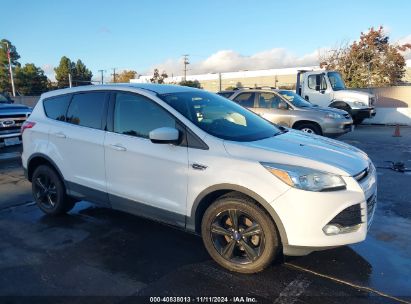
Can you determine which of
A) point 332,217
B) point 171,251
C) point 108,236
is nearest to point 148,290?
point 171,251

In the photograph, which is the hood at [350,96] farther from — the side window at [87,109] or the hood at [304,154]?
the side window at [87,109]

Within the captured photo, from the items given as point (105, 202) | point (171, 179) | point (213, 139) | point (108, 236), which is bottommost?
point (108, 236)

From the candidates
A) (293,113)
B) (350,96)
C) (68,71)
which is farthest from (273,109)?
(68,71)

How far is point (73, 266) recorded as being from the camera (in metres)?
3.91

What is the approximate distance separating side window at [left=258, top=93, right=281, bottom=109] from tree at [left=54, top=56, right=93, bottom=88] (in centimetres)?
6790

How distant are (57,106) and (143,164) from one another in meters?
1.92

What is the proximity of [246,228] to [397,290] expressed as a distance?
4.49 feet

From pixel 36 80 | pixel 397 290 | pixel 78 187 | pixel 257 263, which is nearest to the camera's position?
pixel 397 290

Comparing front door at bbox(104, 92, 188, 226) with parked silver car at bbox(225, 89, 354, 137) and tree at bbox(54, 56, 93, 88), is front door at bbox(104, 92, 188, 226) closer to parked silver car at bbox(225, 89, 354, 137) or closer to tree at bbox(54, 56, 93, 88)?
parked silver car at bbox(225, 89, 354, 137)

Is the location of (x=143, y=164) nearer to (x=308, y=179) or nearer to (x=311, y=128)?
(x=308, y=179)

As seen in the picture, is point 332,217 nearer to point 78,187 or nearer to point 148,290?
point 148,290

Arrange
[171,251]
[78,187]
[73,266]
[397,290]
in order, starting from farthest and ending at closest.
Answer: [78,187] < [171,251] < [73,266] < [397,290]

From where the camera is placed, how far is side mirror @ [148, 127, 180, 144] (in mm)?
3846

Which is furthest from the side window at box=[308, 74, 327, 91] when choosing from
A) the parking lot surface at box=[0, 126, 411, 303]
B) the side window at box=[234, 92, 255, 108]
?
the parking lot surface at box=[0, 126, 411, 303]
